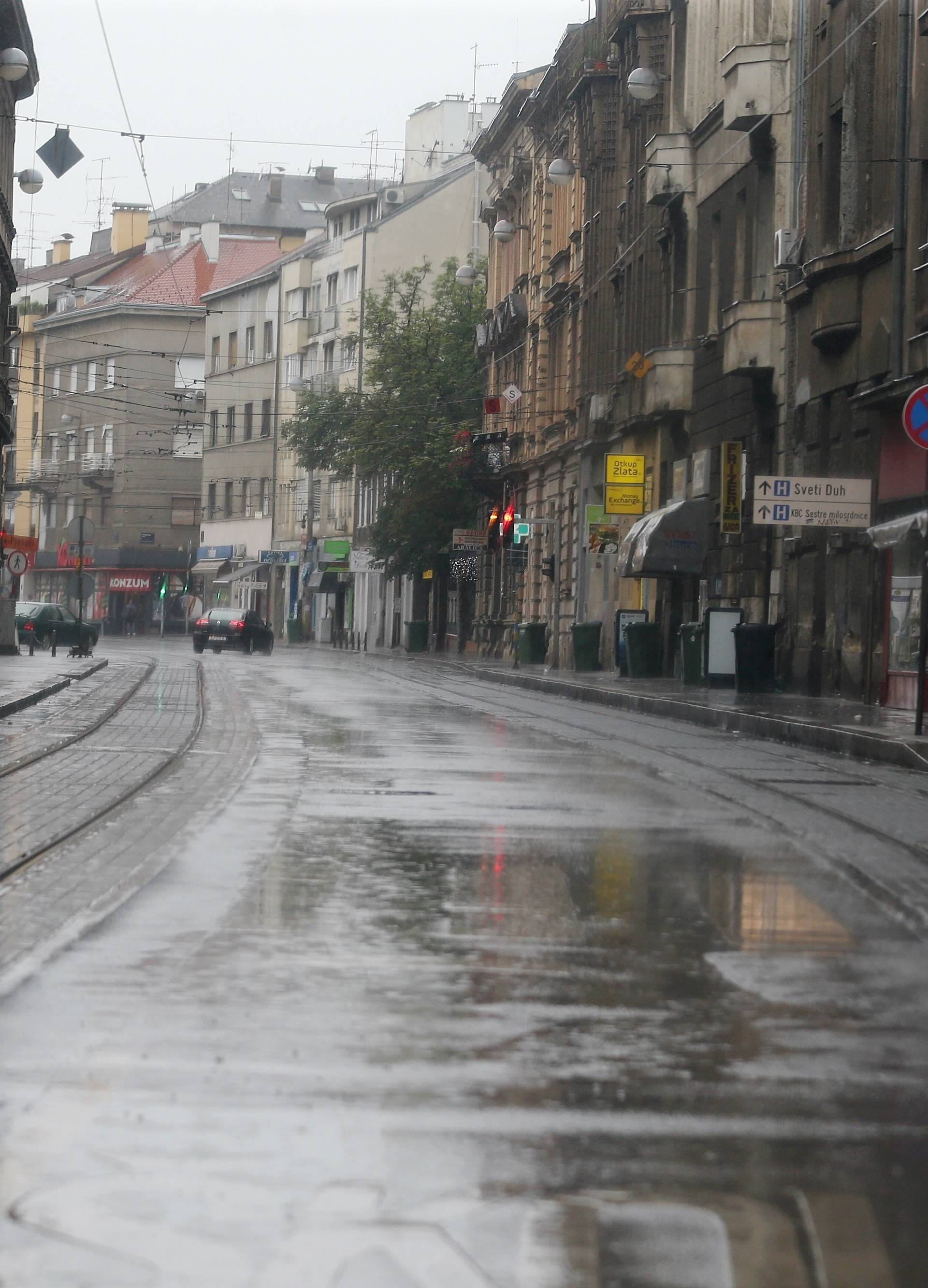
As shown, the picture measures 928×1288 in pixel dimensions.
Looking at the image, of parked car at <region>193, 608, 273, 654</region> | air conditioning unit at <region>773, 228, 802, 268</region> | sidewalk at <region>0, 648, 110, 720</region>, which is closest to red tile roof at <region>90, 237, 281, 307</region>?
parked car at <region>193, 608, 273, 654</region>

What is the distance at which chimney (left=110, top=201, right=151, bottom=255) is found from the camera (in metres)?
109

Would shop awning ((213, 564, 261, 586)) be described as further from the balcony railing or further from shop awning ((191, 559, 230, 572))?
the balcony railing

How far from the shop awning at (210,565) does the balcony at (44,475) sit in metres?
9.67

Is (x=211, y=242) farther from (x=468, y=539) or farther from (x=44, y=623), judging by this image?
(x=468, y=539)

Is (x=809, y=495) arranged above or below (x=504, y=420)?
below

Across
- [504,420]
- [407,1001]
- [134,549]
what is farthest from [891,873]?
[134,549]

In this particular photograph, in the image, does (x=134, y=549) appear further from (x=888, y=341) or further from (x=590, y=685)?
(x=888, y=341)

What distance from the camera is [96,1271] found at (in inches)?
152

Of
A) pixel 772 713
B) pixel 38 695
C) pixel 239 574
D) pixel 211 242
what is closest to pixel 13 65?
pixel 38 695

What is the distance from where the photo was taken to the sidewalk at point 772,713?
2000cm

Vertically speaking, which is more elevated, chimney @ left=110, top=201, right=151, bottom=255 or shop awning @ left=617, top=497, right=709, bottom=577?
chimney @ left=110, top=201, right=151, bottom=255

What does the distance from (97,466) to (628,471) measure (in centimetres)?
6381

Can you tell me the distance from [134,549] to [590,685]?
69.2m

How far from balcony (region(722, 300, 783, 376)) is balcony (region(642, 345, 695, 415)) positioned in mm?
5380
